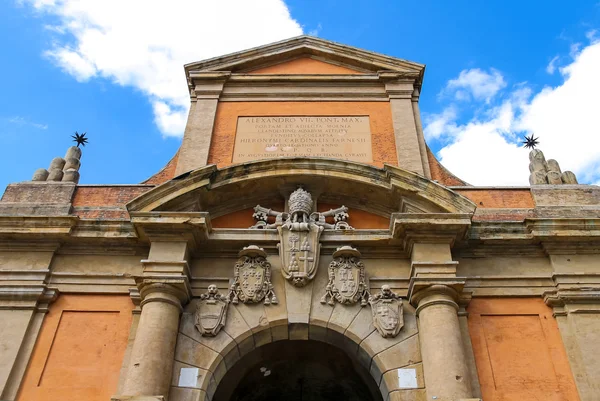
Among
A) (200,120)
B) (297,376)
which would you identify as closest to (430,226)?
(297,376)

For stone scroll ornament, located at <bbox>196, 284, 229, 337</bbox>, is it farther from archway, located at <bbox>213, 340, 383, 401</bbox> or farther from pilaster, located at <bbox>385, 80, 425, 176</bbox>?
pilaster, located at <bbox>385, 80, 425, 176</bbox>

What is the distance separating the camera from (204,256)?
8.44 m

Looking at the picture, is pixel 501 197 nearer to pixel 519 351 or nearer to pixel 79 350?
pixel 519 351

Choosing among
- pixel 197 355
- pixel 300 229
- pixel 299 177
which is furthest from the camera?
pixel 299 177

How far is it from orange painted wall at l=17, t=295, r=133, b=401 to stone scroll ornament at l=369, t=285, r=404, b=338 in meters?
3.19

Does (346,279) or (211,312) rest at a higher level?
(346,279)

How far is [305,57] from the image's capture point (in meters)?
11.8

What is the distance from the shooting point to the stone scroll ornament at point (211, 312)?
7.65m

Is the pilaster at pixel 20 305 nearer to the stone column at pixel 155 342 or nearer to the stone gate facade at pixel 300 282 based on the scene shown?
the stone gate facade at pixel 300 282

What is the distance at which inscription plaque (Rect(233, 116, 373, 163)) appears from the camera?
9867 millimetres

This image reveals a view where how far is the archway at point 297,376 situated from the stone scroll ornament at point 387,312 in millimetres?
995

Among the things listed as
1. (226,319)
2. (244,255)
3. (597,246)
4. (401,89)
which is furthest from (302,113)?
(597,246)

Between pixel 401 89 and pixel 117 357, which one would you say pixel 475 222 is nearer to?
pixel 401 89

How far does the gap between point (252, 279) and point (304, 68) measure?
16.7 ft
